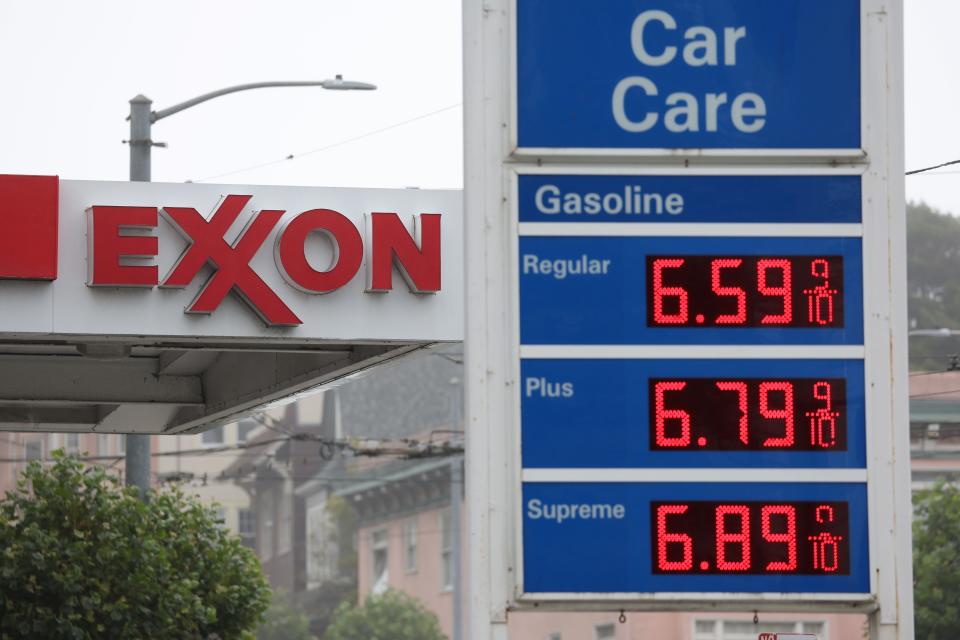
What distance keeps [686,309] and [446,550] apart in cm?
6891

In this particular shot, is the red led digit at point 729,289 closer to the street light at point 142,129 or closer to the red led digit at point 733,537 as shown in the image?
the red led digit at point 733,537

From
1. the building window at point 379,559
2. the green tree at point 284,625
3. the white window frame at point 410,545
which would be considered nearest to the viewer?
the white window frame at point 410,545

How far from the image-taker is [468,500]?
7.20 metres

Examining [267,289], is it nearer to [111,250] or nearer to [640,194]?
[111,250]

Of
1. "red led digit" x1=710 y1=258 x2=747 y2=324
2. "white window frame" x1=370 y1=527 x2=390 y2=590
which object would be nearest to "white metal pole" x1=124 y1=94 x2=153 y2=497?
"red led digit" x1=710 y1=258 x2=747 y2=324

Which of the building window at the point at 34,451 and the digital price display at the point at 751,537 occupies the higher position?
the digital price display at the point at 751,537

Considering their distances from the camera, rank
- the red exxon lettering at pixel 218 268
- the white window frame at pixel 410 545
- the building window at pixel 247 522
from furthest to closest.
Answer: the building window at pixel 247 522 < the white window frame at pixel 410 545 < the red exxon lettering at pixel 218 268

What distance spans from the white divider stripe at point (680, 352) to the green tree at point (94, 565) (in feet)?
46.9

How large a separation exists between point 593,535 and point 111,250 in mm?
10404

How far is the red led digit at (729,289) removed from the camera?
7.29 meters

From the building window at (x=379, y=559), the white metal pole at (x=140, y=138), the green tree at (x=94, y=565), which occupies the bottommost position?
the building window at (x=379, y=559)

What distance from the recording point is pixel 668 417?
23.9 ft

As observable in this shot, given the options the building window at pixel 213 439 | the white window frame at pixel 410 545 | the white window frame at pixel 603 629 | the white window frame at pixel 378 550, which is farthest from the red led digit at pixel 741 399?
the building window at pixel 213 439

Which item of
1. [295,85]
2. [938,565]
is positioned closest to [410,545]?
[938,565]
